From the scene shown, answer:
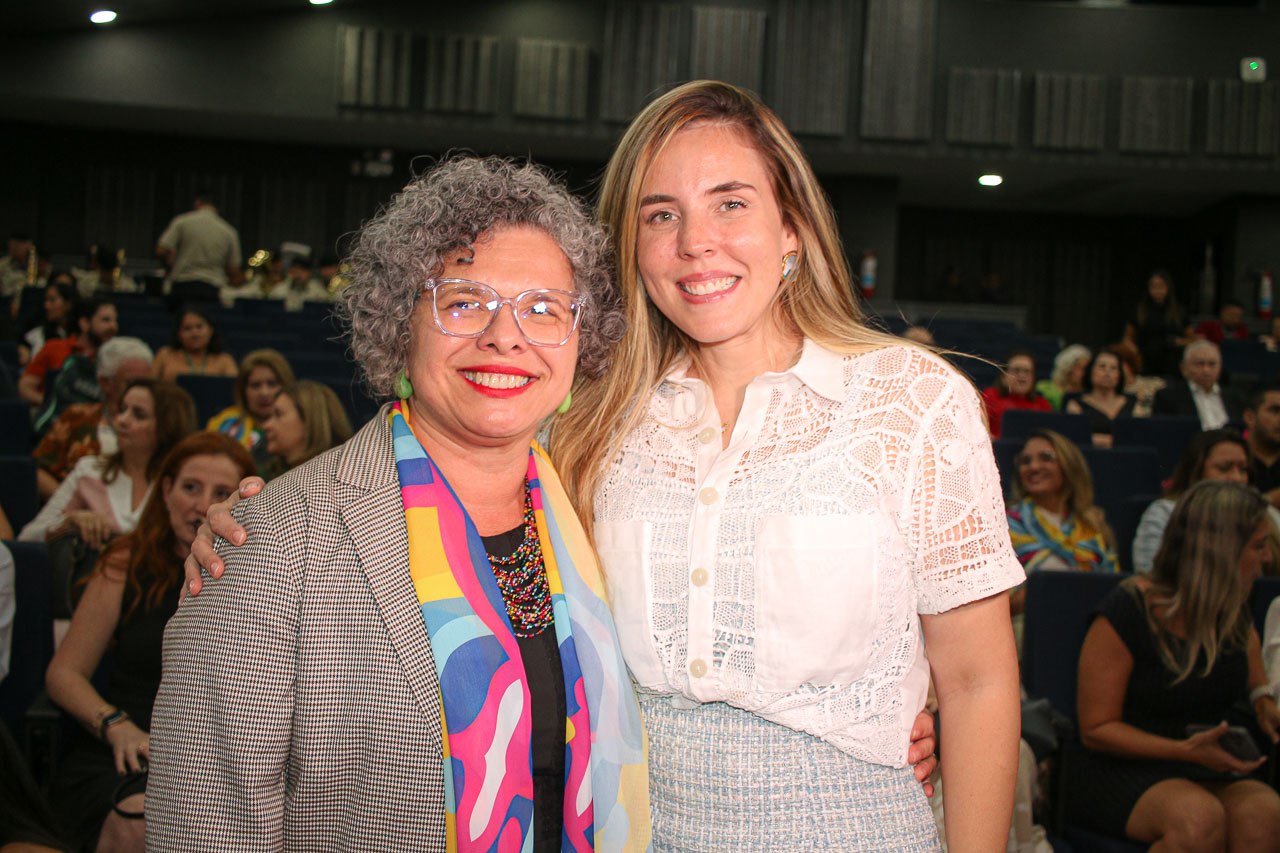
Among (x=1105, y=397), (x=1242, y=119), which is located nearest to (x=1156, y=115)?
(x=1242, y=119)

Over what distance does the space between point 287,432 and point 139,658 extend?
1607 millimetres

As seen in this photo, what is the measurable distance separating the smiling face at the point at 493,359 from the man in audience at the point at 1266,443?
Result: 166 inches

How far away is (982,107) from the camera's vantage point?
11758 mm

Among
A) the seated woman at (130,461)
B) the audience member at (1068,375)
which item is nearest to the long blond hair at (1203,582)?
the seated woman at (130,461)

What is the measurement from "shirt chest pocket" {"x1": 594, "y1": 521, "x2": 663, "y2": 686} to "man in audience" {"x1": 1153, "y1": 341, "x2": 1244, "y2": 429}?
5534 millimetres

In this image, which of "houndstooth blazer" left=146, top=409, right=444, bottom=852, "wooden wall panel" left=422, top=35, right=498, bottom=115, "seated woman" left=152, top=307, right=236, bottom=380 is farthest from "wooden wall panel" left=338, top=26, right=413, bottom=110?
"houndstooth blazer" left=146, top=409, right=444, bottom=852

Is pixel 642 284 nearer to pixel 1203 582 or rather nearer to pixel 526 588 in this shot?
pixel 526 588

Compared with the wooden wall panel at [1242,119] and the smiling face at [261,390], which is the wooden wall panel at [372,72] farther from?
the wooden wall panel at [1242,119]

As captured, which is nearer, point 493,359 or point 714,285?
point 493,359

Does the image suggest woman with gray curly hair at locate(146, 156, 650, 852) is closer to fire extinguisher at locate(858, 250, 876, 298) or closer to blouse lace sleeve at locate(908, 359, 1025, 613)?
blouse lace sleeve at locate(908, 359, 1025, 613)

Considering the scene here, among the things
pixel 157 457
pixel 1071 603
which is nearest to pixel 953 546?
pixel 1071 603

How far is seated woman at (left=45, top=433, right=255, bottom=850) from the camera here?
7.36ft

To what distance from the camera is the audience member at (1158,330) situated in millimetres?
8219

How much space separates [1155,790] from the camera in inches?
94.7
